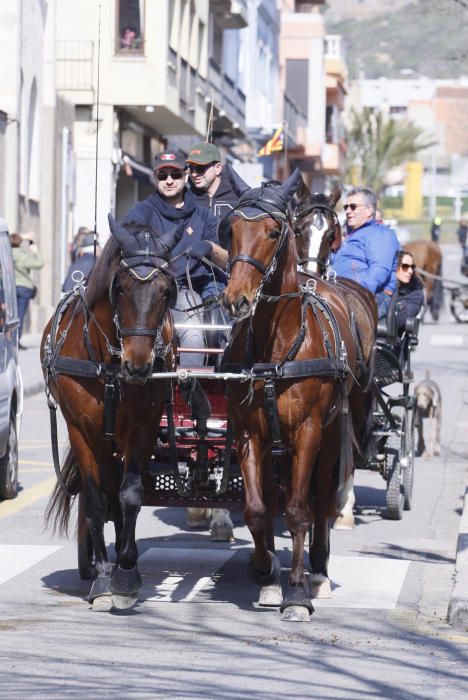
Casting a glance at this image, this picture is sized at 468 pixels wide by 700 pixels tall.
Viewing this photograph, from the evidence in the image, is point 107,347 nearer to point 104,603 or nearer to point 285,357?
point 285,357

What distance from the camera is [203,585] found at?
10.1m

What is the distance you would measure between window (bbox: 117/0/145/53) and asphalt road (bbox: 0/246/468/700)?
23540mm

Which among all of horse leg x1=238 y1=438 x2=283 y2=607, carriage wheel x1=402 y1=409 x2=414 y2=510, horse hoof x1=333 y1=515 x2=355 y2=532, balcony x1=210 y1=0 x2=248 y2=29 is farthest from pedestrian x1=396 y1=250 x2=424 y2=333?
balcony x1=210 y1=0 x2=248 y2=29

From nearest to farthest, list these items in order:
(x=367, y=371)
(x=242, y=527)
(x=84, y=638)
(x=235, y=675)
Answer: (x=235, y=675) < (x=84, y=638) < (x=367, y=371) < (x=242, y=527)

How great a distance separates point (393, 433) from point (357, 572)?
109 inches

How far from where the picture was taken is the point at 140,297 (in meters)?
8.63

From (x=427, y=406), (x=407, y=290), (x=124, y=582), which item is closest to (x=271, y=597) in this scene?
(x=124, y=582)

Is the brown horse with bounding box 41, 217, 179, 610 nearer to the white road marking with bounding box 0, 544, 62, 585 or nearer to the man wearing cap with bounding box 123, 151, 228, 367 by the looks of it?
the man wearing cap with bounding box 123, 151, 228, 367

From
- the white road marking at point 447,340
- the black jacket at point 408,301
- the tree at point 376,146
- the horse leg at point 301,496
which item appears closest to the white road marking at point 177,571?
the horse leg at point 301,496

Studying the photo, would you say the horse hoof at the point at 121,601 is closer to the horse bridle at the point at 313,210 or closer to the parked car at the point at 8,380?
the horse bridle at the point at 313,210

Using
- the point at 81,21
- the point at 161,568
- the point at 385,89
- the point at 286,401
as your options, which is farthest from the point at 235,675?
the point at 385,89

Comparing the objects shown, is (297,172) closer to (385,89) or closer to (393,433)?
(393,433)

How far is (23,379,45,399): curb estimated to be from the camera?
23.8m

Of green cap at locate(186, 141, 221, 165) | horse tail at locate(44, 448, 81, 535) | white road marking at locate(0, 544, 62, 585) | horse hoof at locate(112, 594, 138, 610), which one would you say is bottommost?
white road marking at locate(0, 544, 62, 585)
